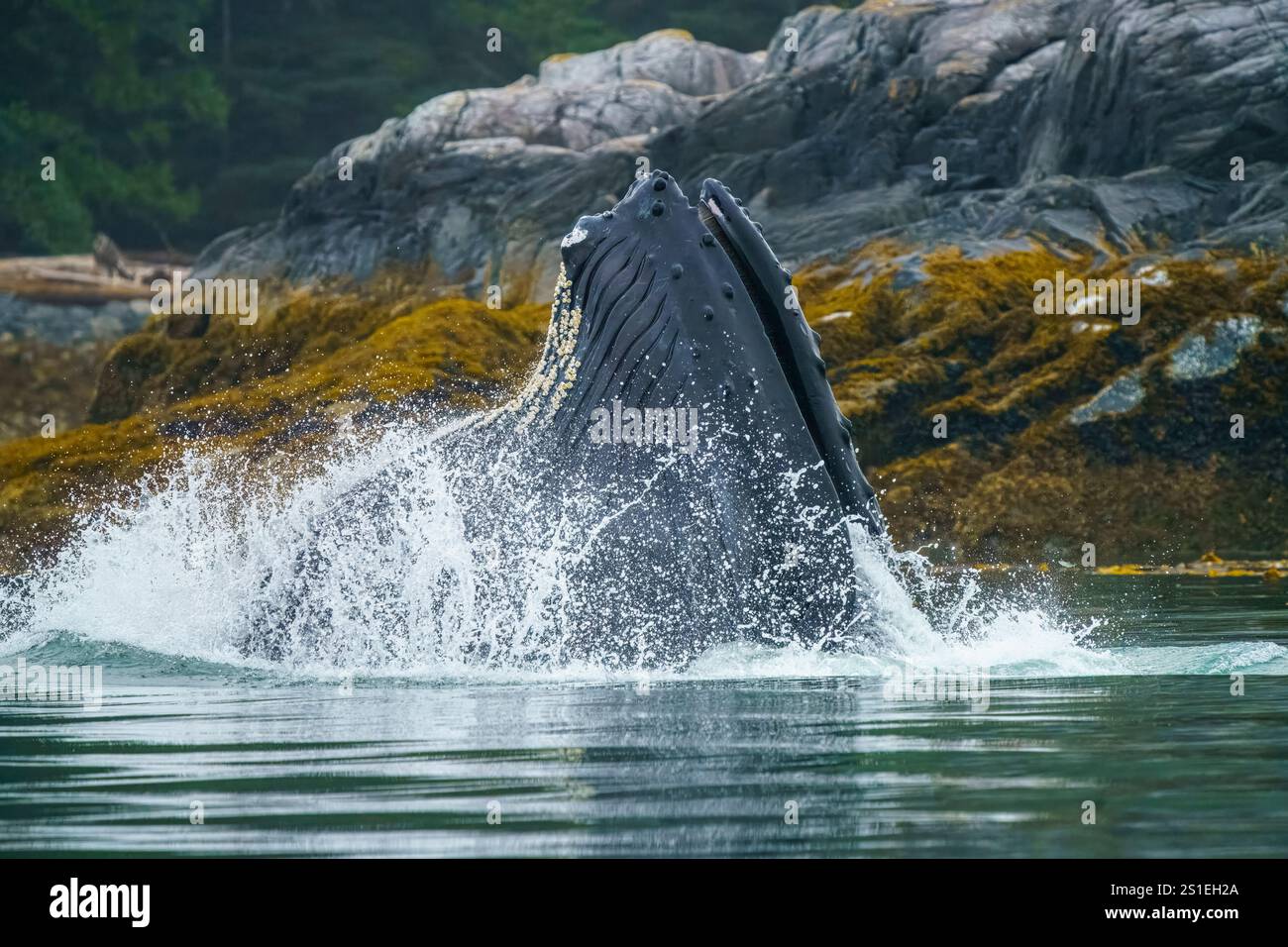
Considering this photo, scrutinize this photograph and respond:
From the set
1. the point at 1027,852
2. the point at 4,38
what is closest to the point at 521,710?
the point at 1027,852

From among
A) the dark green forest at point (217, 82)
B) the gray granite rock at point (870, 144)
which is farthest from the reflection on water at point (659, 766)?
the dark green forest at point (217, 82)

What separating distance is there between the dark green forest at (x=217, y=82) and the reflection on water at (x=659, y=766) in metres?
46.1

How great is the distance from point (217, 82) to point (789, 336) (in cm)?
5297

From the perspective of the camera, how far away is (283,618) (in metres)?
10.1

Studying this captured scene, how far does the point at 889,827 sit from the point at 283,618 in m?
4.76

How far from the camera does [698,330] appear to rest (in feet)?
28.9

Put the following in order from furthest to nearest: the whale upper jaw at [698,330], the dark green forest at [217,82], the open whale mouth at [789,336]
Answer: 1. the dark green forest at [217,82]
2. the open whale mouth at [789,336]
3. the whale upper jaw at [698,330]

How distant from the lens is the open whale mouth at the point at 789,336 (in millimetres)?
8930

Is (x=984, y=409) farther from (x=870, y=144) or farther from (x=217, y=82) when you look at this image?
(x=217, y=82)

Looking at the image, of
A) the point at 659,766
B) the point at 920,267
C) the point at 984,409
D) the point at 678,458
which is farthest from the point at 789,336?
the point at 920,267

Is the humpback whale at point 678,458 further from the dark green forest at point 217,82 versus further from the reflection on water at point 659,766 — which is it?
the dark green forest at point 217,82

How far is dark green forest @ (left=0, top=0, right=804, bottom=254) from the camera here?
176 feet

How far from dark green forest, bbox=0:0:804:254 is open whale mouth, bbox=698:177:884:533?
46.5 metres

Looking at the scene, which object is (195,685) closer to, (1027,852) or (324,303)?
(1027,852)
